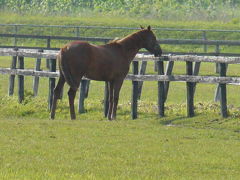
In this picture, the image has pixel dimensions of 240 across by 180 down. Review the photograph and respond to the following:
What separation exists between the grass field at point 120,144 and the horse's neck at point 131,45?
1.33 m

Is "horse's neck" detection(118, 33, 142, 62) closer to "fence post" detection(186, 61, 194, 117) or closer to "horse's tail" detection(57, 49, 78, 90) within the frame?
"fence post" detection(186, 61, 194, 117)

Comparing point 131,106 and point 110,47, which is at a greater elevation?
point 110,47

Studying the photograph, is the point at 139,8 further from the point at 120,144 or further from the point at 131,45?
the point at 120,144

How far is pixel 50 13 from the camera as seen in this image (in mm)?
58312

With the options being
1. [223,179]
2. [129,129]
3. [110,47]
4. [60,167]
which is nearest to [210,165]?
[223,179]

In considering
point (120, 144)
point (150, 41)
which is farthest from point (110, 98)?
point (120, 144)

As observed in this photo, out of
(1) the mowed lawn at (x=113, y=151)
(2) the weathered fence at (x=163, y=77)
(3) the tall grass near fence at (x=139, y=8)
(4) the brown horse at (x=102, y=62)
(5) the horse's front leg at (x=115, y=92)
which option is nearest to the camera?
(1) the mowed lawn at (x=113, y=151)

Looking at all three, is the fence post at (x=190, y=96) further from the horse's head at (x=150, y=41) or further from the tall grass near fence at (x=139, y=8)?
the tall grass near fence at (x=139, y=8)

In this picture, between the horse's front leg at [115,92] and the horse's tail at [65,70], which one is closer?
the horse's tail at [65,70]

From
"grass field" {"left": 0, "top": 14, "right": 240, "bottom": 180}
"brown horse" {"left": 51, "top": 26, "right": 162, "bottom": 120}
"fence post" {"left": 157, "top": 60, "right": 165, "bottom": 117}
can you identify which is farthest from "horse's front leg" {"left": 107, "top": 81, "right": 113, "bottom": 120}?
"fence post" {"left": 157, "top": 60, "right": 165, "bottom": 117}

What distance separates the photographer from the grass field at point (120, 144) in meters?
12.0

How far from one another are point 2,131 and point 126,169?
166 inches

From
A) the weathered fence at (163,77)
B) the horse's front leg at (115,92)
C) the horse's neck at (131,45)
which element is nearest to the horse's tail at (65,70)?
the horse's front leg at (115,92)

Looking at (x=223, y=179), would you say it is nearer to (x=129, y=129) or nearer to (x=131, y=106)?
(x=129, y=129)
